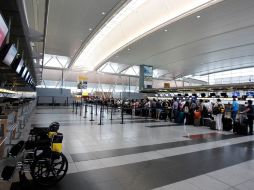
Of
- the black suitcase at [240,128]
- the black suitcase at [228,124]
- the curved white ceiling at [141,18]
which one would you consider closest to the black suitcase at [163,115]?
the black suitcase at [228,124]

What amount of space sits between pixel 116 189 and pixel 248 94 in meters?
13.2

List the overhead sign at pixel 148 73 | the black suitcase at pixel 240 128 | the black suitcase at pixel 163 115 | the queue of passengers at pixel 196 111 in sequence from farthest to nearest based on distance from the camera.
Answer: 1. the overhead sign at pixel 148 73
2. the black suitcase at pixel 163 115
3. the queue of passengers at pixel 196 111
4. the black suitcase at pixel 240 128

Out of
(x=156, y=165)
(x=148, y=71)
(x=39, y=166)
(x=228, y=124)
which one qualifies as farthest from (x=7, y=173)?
(x=148, y=71)

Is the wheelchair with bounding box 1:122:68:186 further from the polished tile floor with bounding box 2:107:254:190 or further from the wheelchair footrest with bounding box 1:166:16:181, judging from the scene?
the polished tile floor with bounding box 2:107:254:190

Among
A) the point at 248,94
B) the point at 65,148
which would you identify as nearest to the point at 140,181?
the point at 65,148

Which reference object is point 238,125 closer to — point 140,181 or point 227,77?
point 140,181

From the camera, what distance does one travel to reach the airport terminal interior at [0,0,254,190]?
11.6ft

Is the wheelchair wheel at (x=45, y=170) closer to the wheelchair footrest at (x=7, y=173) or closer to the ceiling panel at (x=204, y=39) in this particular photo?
the wheelchair footrest at (x=7, y=173)

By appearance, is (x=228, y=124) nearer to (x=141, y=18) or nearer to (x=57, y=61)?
(x=141, y=18)

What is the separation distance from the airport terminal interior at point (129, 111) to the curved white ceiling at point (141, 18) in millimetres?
70

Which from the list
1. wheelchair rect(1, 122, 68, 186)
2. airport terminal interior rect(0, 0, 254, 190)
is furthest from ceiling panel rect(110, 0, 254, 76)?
wheelchair rect(1, 122, 68, 186)

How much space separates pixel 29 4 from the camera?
9398 millimetres

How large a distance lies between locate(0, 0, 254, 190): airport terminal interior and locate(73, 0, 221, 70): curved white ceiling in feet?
0.23

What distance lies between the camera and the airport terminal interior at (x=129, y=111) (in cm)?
352
